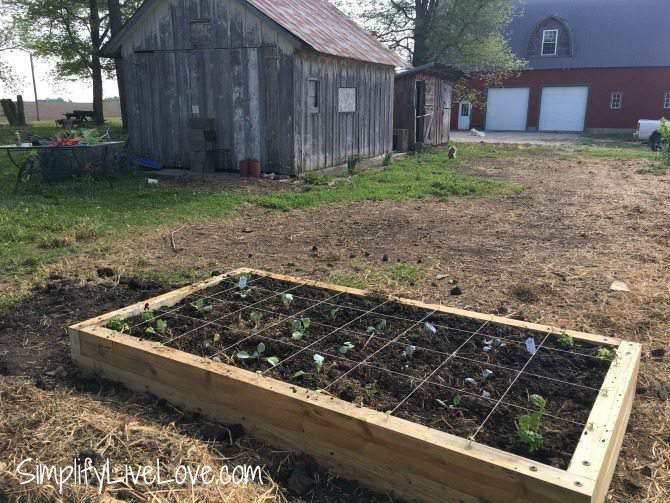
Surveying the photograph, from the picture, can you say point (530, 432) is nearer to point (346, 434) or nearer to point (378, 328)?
point (346, 434)

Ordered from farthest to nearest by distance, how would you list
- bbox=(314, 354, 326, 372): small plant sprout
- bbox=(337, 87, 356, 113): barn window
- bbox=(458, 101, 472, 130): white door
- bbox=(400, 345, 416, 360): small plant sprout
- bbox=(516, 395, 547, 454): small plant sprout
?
bbox=(458, 101, 472, 130): white door < bbox=(337, 87, 356, 113): barn window < bbox=(400, 345, 416, 360): small plant sprout < bbox=(314, 354, 326, 372): small plant sprout < bbox=(516, 395, 547, 454): small plant sprout

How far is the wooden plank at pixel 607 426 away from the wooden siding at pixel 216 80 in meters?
9.34

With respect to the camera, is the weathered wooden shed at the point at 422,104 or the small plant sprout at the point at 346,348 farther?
the weathered wooden shed at the point at 422,104

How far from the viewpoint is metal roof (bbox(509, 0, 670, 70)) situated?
3200cm

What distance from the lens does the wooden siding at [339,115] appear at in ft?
38.9

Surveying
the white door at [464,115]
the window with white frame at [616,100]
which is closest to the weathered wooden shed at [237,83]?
the white door at [464,115]

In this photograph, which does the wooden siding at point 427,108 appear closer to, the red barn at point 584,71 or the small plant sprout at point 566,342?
the red barn at point 584,71

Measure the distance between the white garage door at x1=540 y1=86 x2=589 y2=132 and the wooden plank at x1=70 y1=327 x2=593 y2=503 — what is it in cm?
3487

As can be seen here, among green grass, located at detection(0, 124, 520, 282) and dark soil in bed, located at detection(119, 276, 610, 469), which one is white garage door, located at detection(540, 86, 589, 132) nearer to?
green grass, located at detection(0, 124, 520, 282)

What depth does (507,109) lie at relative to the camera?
3534 centimetres

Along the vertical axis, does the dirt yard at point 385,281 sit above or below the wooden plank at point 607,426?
below

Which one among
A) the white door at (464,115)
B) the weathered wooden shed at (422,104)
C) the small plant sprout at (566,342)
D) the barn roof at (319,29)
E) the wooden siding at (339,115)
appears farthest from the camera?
the white door at (464,115)

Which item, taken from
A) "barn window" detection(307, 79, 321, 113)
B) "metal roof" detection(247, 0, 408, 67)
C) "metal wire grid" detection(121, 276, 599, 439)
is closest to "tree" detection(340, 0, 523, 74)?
"metal roof" detection(247, 0, 408, 67)

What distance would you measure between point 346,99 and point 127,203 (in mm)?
6277
